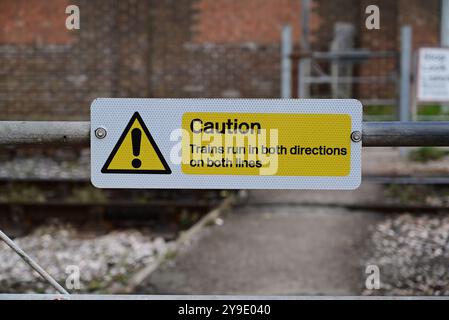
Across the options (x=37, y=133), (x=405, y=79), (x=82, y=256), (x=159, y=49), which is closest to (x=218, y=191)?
(x=82, y=256)

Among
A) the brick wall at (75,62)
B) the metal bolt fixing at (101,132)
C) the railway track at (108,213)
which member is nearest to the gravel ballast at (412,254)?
the railway track at (108,213)

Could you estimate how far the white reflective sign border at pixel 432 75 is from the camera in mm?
7367

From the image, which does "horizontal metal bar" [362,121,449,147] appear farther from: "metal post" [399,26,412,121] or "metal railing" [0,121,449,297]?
"metal post" [399,26,412,121]

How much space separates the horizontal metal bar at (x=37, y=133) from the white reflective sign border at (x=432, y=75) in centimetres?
676

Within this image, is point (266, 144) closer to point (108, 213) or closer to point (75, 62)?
point (108, 213)

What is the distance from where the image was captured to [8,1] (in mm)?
8812

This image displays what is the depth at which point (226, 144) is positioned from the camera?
1.42m

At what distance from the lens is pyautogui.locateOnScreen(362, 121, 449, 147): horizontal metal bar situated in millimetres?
1437

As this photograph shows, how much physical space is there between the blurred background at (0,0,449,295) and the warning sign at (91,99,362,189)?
0.57m

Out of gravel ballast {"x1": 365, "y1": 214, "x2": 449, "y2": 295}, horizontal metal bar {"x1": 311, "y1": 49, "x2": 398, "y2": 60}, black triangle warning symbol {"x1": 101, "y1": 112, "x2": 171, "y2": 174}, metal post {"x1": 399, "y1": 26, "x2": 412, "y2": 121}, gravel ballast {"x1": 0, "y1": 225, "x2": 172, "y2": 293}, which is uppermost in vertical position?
horizontal metal bar {"x1": 311, "y1": 49, "x2": 398, "y2": 60}

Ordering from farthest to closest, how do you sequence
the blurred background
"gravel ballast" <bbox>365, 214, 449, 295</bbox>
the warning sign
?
the blurred background, "gravel ballast" <bbox>365, 214, 449, 295</bbox>, the warning sign

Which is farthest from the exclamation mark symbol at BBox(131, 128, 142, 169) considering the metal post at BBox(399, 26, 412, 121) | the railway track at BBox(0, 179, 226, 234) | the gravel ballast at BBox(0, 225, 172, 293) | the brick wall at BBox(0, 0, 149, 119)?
the brick wall at BBox(0, 0, 149, 119)

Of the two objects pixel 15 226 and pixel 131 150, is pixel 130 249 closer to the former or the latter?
pixel 15 226

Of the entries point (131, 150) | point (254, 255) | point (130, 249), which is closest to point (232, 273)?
point (254, 255)
